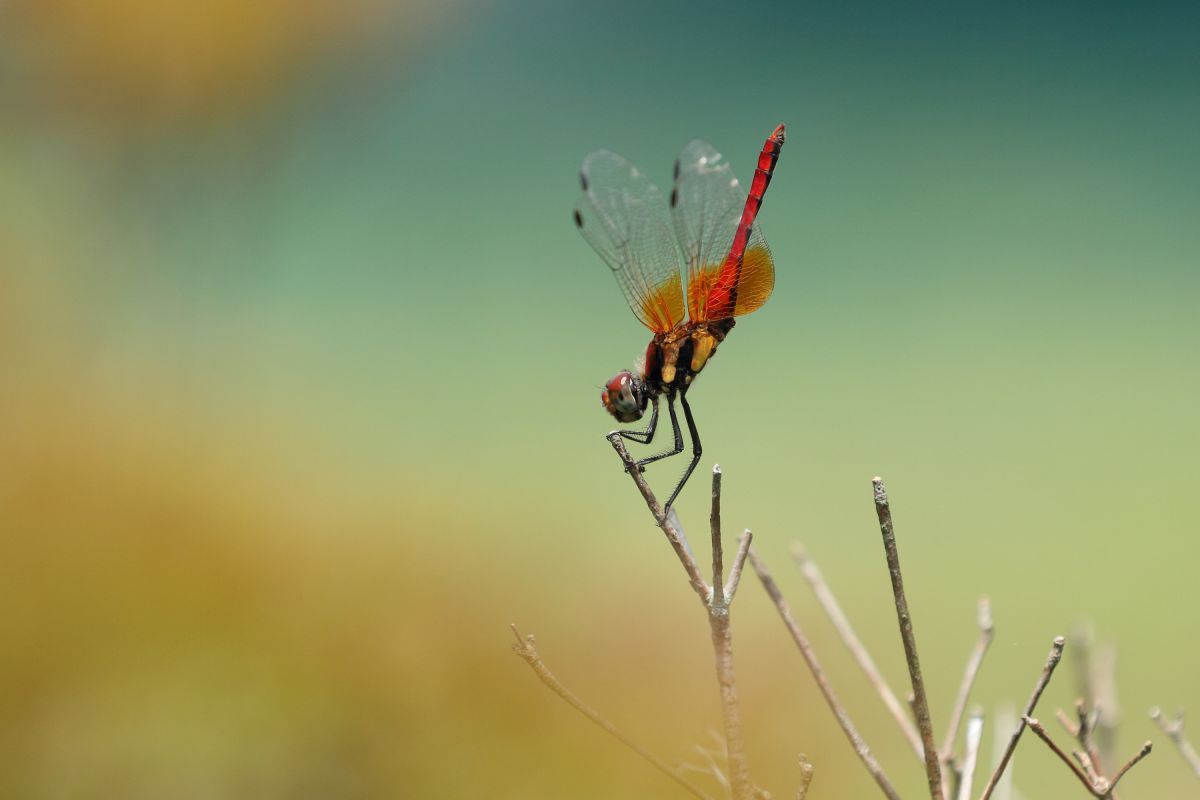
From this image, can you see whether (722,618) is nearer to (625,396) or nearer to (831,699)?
(831,699)

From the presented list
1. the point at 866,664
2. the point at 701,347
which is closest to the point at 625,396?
the point at 701,347

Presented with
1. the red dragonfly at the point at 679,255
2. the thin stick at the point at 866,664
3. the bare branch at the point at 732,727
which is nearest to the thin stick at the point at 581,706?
the bare branch at the point at 732,727

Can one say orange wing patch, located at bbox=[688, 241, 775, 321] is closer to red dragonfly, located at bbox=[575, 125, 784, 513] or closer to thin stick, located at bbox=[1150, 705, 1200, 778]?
red dragonfly, located at bbox=[575, 125, 784, 513]

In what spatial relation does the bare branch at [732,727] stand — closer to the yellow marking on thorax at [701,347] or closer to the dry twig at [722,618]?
the dry twig at [722,618]

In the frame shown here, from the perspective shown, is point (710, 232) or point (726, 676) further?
point (710, 232)

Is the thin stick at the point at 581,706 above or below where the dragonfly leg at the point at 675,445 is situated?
below

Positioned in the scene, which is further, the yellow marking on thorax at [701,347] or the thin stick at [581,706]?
the yellow marking on thorax at [701,347]

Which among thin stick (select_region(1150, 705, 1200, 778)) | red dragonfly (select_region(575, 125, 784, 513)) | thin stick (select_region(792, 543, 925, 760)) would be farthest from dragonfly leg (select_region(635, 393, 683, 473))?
thin stick (select_region(1150, 705, 1200, 778))

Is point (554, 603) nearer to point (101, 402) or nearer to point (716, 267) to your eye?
point (716, 267)
